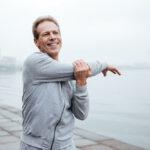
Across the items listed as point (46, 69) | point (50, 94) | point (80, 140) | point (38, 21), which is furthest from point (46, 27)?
point (80, 140)

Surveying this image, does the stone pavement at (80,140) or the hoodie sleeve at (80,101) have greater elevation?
the hoodie sleeve at (80,101)

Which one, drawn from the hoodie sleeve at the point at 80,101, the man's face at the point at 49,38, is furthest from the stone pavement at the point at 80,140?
the man's face at the point at 49,38

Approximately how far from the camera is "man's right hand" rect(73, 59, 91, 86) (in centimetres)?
148

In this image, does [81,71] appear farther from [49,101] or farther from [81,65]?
[49,101]

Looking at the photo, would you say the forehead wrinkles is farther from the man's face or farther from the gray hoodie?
the gray hoodie

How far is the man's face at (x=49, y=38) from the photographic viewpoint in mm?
1581

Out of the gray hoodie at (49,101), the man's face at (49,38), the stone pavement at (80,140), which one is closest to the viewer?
the gray hoodie at (49,101)

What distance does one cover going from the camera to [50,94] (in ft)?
4.80

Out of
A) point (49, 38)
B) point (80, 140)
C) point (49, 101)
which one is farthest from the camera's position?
point (80, 140)

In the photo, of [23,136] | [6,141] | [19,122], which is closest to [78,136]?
[6,141]

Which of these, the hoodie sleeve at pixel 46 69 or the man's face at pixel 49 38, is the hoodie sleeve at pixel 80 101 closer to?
the hoodie sleeve at pixel 46 69

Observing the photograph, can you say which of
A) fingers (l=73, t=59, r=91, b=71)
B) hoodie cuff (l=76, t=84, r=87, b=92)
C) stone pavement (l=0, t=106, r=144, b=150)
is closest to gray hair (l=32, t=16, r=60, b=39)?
fingers (l=73, t=59, r=91, b=71)

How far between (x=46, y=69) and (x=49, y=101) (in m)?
0.18

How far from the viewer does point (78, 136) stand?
4.75 m
